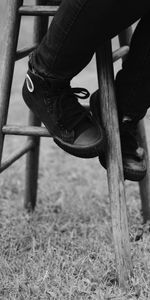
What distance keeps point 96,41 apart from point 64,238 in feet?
3.12

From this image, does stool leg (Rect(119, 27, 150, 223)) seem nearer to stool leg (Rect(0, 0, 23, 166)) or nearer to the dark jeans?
the dark jeans

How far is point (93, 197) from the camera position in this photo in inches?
114

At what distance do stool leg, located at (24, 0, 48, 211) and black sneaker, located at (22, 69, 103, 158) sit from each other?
550mm

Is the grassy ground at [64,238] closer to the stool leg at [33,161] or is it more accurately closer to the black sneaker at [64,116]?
the stool leg at [33,161]

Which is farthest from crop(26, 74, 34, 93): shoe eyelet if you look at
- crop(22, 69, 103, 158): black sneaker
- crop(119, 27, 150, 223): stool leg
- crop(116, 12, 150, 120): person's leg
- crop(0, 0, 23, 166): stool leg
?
crop(119, 27, 150, 223): stool leg

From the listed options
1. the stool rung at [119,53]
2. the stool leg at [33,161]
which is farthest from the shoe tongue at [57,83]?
the stool leg at [33,161]

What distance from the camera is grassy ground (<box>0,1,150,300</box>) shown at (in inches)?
67.3

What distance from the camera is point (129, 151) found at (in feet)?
6.11

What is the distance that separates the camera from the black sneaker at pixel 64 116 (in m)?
1.69

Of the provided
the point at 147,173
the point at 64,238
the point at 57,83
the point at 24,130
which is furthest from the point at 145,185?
the point at 57,83

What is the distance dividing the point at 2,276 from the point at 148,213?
81 centimetres

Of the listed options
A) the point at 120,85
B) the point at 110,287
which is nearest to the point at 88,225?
the point at 110,287

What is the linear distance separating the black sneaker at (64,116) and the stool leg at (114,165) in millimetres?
53

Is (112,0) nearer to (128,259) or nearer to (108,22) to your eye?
(108,22)
